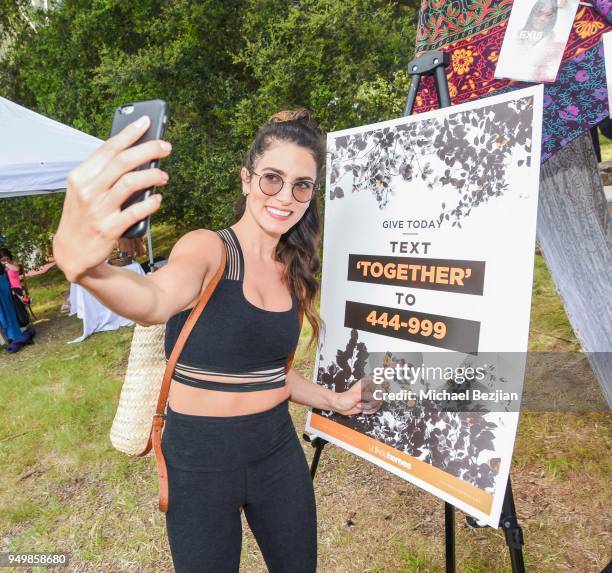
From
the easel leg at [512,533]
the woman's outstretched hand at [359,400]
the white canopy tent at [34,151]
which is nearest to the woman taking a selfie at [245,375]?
the woman's outstretched hand at [359,400]

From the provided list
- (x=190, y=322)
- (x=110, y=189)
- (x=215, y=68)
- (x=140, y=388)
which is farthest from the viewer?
(x=215, y=68)

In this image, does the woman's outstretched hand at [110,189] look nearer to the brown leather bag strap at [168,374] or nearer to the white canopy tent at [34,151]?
the brown leather bag strap at [168,374]

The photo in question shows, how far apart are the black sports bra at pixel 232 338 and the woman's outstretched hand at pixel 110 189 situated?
0.50 metres

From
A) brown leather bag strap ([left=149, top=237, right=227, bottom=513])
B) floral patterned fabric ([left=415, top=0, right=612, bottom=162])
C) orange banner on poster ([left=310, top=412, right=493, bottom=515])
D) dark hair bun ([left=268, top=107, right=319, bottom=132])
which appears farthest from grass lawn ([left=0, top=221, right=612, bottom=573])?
dark hair bun ([left=268, top=107, right=319, bottom=132])

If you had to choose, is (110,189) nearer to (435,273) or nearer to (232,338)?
(232,338)

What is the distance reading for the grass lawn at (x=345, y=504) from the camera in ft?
7.10

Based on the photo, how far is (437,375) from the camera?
1.36 metres

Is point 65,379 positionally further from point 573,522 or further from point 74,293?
point 573,522

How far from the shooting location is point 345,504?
102 inches

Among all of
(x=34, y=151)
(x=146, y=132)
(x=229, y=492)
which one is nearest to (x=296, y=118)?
(x=146, y=132)

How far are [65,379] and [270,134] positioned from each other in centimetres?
432

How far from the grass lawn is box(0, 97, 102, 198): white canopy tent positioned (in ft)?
8.16

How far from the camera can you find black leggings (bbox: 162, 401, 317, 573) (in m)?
1.20

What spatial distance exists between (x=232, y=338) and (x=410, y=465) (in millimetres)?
703
